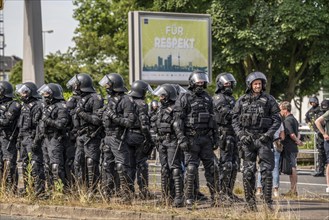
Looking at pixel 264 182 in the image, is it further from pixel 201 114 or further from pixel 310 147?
pixel 310 147

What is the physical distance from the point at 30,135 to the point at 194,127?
3170 millimetres

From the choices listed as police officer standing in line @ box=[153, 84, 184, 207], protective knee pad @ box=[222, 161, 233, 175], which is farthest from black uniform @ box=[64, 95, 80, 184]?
protective knee pad @ box=[222, 161, 233, 175]

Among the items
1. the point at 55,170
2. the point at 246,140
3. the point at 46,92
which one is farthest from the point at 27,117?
the point at 246,140

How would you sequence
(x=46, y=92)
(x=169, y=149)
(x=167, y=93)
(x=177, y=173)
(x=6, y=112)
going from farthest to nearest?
(x=6, y=112)
(x=46, y=92)
(x=167, y=93)
(x=169, y=149)
(x=177, y=173)

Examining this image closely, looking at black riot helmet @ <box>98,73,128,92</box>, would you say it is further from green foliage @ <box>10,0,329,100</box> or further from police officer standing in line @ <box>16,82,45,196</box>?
green foliage @ <box>10,0,329,100</box>

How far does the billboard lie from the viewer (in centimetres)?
2553

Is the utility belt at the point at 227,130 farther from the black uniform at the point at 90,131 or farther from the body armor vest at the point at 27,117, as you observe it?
the body armor vest at the point at 27,117

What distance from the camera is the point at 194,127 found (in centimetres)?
1254

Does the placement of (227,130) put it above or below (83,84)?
below

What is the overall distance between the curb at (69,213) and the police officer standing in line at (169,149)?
73 centimetres

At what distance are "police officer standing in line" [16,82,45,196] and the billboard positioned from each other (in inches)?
434

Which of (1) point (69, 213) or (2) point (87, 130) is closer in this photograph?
→ (1) point (69, 213)

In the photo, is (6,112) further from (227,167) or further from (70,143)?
(227,167)

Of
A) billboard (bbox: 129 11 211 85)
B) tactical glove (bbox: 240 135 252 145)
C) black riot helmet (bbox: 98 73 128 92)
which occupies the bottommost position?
tactical glove (bbox: 240 135 252 145)
